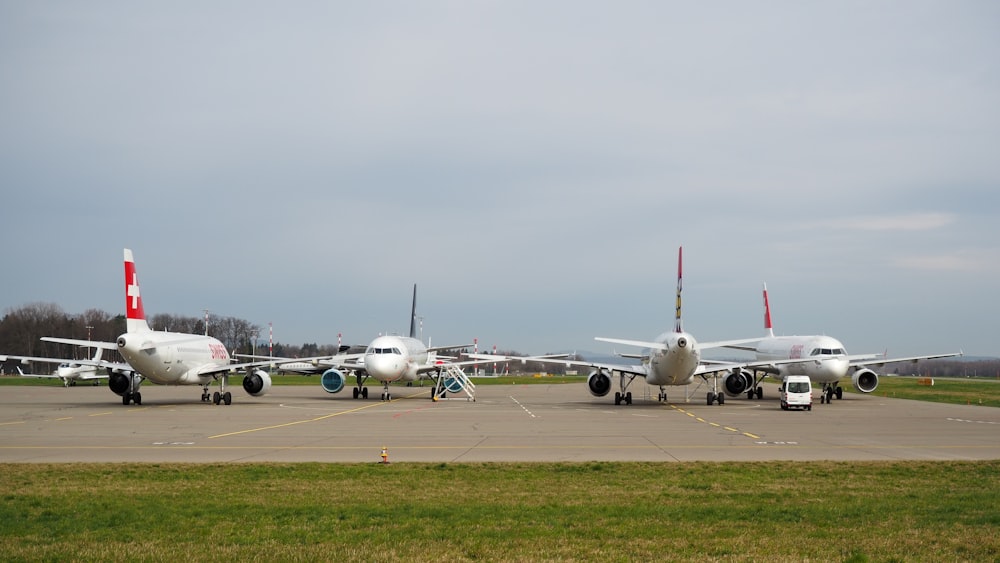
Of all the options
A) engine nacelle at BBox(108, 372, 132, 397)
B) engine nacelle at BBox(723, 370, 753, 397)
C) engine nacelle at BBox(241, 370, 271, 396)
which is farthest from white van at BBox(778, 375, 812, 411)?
engine nacelle at BBox(108, 372, 132, 397)

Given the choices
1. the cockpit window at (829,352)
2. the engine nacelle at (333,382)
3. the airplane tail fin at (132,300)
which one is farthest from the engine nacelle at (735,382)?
the airplane tail fin at (132,300)

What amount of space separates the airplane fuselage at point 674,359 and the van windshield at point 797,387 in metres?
4.17

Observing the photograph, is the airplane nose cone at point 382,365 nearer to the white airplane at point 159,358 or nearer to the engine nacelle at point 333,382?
the engine nacelle at point 333,382

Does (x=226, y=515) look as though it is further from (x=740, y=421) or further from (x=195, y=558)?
(x=740, y=421)

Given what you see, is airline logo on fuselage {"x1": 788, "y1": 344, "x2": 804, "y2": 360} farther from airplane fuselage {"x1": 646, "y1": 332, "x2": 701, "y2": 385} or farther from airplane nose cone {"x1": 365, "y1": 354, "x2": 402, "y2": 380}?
airplane nose cone {"x1": 365, "y1": 354, "x2": 402, "y2": 380}

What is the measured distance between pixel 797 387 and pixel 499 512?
31.0 meters

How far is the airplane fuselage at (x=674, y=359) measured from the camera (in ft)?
125

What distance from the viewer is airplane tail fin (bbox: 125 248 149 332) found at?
3884 centimetres

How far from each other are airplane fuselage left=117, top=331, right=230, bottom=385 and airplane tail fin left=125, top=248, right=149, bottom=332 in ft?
1.84

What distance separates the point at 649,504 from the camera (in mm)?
12102

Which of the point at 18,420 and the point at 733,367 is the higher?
the point at 733,367

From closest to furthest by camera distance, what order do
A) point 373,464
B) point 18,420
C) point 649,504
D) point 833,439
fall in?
point 649,504
point 373,464
point 833,439
point 18,420

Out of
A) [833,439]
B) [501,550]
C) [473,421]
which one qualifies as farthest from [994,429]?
[501,550]

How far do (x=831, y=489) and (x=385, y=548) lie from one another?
310 inches
